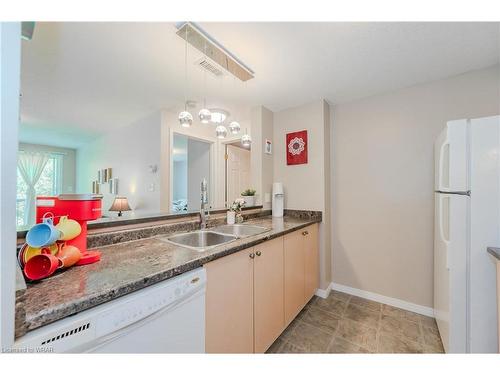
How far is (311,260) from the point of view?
6.41 feet

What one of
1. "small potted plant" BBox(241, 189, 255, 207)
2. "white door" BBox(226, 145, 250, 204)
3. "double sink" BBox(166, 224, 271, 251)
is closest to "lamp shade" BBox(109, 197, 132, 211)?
"white door" BBox(226, 145, 250, 204)

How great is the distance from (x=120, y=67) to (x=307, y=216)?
2.33 m

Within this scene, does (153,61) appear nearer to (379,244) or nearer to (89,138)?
(379,244)

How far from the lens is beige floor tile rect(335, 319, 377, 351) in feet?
4.79

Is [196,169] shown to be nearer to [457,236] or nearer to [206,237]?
[206,237]

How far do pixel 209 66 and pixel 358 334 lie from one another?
2458 mm

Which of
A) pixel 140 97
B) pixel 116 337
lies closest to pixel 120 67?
pixel 140 97

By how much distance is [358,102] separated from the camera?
219cm

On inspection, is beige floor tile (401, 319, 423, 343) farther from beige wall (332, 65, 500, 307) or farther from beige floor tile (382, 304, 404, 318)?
beige wall (332, 65, 500, 307)

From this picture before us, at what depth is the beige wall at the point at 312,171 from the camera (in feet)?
7.13

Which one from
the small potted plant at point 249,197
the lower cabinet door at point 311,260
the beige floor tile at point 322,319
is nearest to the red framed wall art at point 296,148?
the small potted plant at point 249,197

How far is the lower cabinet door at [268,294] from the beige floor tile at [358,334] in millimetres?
533

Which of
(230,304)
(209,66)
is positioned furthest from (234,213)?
Result: (209,66)

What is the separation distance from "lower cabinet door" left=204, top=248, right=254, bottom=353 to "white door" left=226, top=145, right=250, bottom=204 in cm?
222
